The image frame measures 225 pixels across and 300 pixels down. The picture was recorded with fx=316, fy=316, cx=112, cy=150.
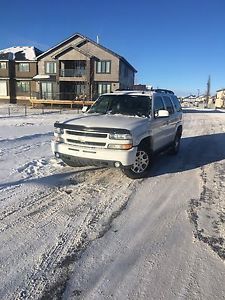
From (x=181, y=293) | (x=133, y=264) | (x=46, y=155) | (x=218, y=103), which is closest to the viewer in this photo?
(x=181, y=293)

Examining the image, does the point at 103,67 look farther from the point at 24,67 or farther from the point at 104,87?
the point at 24,67

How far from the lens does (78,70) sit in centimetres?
4216

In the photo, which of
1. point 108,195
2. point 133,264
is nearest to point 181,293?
point 133,264

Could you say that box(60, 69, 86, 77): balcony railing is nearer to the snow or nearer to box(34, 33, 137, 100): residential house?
box(34, 33, 137, 100): residential house

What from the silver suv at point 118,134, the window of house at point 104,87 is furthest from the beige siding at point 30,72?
the silver suv at point 118,134

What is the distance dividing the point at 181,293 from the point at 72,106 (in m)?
38.6

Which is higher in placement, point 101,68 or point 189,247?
point 101,68

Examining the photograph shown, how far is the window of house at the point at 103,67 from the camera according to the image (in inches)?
1629

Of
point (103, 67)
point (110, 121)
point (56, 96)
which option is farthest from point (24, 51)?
point (110, 121)

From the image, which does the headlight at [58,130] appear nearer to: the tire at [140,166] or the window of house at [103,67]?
the tire at [140,166]

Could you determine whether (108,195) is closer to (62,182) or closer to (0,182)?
(62,182)

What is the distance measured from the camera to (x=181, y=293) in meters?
3.09

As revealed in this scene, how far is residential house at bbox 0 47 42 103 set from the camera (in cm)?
4441

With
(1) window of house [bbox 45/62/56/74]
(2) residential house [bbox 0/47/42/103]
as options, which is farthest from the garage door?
(1) window of house [bbox 45/62/56/74]
